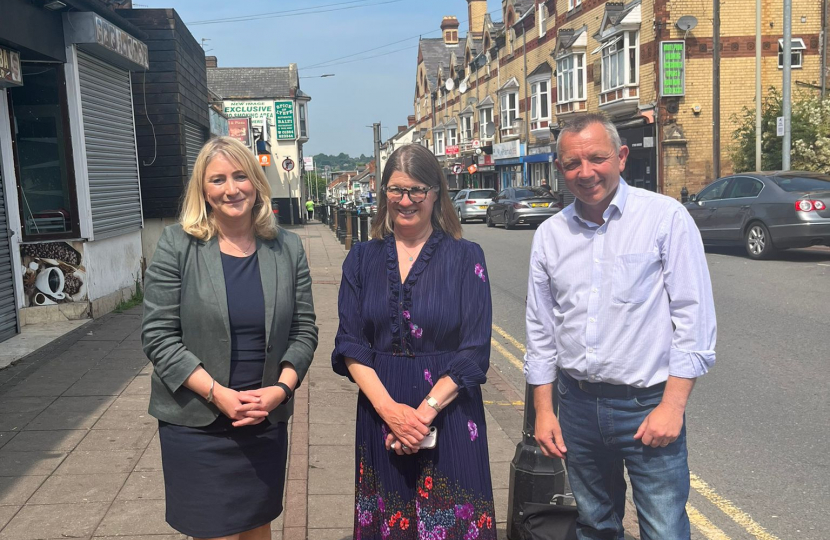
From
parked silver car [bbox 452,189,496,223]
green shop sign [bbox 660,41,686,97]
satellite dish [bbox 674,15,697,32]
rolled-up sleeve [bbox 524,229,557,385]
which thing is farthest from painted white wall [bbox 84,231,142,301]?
parked silver car [bbox 452,189,496,223]

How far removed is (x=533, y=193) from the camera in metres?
26.8

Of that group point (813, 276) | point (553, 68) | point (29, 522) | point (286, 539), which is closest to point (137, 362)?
point (29, 522)

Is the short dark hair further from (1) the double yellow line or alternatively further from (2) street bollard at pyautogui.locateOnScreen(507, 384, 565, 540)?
(1) the double yellow line

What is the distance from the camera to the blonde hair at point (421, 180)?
2811mm

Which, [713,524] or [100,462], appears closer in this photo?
[713,524]

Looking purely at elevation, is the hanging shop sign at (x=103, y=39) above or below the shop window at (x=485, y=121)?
below

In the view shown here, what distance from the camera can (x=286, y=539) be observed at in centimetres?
368

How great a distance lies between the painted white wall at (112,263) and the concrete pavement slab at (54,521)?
5.74 m

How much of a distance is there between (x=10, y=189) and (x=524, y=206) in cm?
1910

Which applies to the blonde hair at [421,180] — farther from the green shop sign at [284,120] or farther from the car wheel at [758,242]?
the green shop sign at [284,120]

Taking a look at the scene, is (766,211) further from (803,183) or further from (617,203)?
(617,203)

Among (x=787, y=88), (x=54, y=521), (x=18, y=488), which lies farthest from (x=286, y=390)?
(x=787, y=88)

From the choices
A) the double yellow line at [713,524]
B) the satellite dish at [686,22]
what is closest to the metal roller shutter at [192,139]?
the double yellow line at [713,524]

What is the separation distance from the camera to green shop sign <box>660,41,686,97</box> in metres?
25.3
